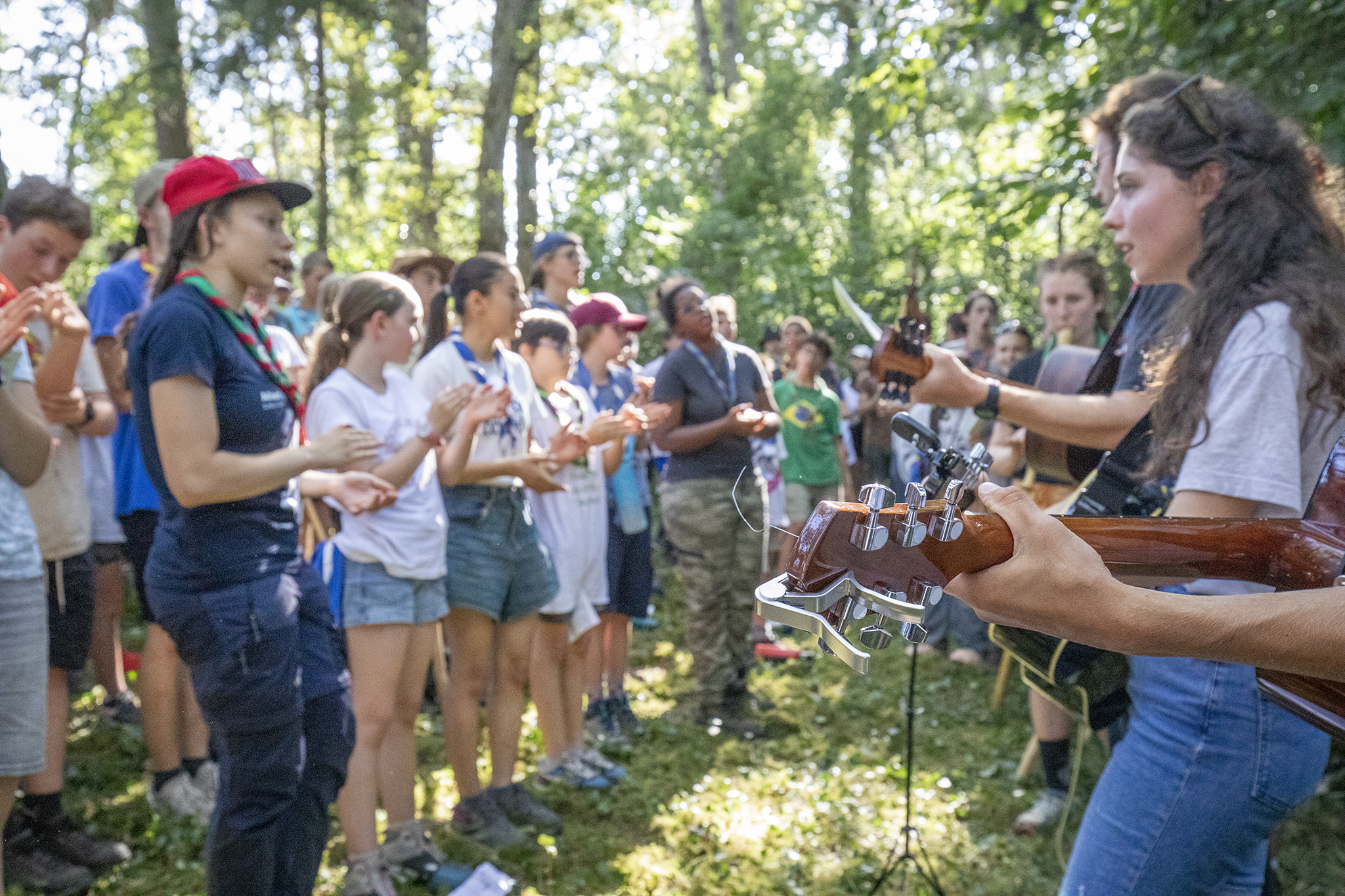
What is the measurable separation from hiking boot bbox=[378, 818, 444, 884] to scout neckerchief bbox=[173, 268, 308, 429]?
1.62 metres

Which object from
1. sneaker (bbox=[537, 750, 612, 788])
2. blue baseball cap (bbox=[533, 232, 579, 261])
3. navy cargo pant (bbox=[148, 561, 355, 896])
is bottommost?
sneaker (bbox=[537, 750, 612, 788])

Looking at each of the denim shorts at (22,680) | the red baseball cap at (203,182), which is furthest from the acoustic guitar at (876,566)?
the denim shorts at (22,680)

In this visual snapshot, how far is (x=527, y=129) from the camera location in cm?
944

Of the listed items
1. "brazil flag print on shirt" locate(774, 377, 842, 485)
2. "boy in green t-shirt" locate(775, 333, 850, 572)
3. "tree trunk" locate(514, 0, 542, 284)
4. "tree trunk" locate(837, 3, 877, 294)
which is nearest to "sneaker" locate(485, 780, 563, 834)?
"tree trunk" locate(514, 0, 542, 284)

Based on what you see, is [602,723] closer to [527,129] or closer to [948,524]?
[948,524]

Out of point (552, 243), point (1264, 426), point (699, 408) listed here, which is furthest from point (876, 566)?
point (552, 243)

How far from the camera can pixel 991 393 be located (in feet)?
8.85

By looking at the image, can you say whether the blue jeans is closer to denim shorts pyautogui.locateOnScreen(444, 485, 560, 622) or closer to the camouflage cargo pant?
denim shorts pyautogui.locateOnScreen(444, 485, 560, 622)

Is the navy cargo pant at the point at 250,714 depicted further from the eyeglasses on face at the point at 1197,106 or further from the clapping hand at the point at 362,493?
the eyeglasses on face at the point at 1197,106

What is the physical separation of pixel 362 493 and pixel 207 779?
6.40 feet

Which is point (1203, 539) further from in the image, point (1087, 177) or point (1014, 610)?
point (1087, 177)

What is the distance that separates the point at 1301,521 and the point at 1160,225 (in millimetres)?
854

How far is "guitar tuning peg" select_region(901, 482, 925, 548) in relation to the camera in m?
1.15

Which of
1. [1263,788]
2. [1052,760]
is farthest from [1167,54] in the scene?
[1263,788]
